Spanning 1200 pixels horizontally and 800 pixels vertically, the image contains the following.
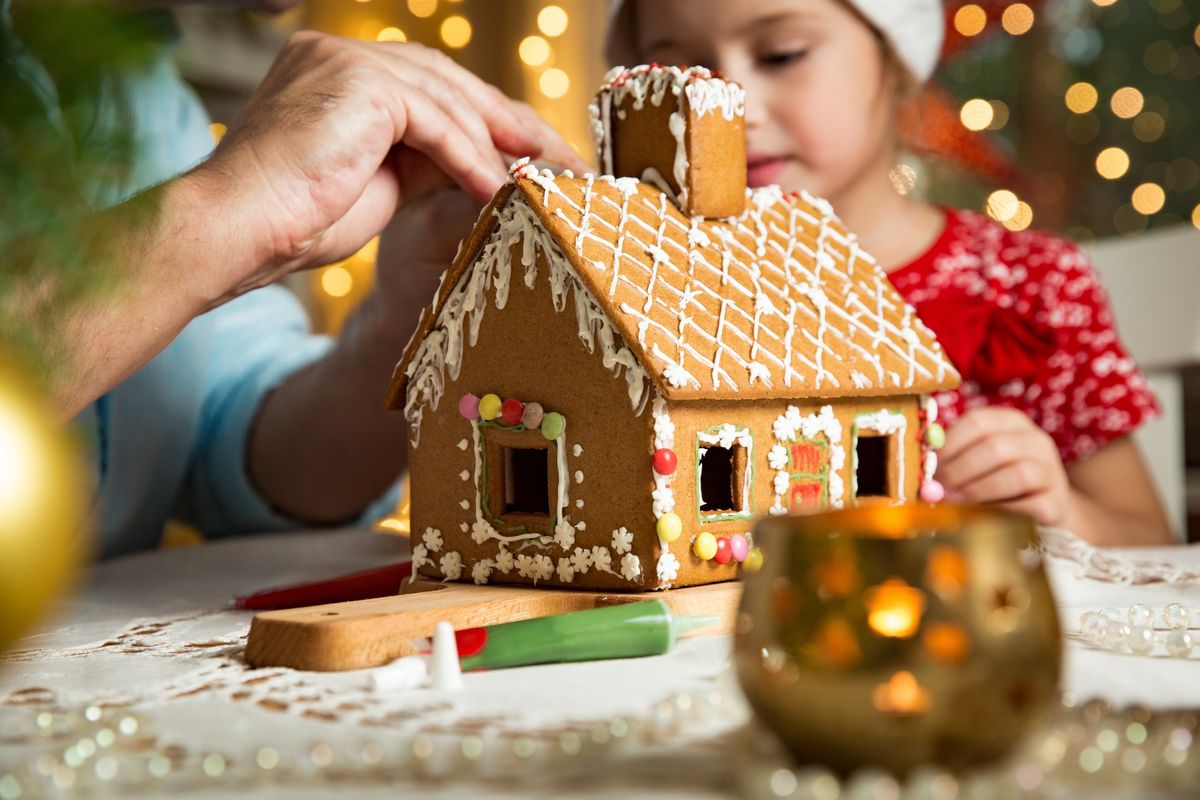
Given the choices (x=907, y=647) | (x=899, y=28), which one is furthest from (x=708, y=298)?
(x=899, y=28)

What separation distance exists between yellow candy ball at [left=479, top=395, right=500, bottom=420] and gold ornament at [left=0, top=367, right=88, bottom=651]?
1.40 feet

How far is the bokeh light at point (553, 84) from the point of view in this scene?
257cm

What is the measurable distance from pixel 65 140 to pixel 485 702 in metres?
0.33

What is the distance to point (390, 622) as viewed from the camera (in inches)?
27.8

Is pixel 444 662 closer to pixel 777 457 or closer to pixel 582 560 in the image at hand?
pixel 582 560

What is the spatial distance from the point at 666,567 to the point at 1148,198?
3515 mm

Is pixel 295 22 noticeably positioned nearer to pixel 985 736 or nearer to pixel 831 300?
pixel 831 300

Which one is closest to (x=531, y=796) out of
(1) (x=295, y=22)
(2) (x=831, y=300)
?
(2) (x=831, y=300)

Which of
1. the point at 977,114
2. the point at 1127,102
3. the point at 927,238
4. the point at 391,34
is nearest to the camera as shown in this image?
the point at 927,238

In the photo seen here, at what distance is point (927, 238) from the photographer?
5.51ft

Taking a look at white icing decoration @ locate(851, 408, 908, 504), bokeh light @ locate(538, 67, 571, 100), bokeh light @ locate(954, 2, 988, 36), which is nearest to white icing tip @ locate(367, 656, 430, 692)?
white icing decoration @ locate(851, 408, 908, 504)

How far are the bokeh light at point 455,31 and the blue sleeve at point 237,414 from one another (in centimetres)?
117

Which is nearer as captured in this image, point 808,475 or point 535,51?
point 808,475

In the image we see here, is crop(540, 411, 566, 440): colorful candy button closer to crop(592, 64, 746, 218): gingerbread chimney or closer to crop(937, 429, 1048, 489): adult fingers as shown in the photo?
crop(592, 64, 746, 218): gingerbread chimney
